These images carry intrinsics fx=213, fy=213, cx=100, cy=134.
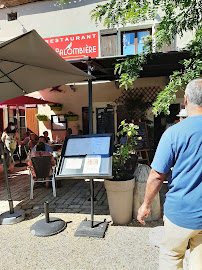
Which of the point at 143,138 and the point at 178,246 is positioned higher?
the point at 143,138

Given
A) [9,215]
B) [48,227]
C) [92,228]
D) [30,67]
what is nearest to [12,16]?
[30,67]

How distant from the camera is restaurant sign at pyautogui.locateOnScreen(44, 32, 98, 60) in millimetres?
7461

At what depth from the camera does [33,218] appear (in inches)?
146

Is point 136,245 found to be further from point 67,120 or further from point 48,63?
point 67,120

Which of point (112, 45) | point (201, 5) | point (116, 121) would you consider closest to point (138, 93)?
point (116, 121)

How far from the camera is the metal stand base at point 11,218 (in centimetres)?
350

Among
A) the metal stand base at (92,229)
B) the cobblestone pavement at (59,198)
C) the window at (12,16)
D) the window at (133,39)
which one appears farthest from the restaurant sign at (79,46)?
the metal stand base at (92,229)

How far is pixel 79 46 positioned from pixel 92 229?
6.27 metres

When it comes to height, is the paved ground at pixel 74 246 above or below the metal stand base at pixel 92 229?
below

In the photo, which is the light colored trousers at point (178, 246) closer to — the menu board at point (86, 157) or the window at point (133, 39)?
the menu board at point (86, 157)

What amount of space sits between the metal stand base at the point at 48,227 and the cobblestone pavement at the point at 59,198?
18.9 inches

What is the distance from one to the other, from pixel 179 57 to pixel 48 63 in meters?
3.27

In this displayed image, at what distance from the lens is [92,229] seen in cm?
315

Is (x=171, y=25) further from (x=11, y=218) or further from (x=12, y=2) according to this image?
(x=12, y=2)
